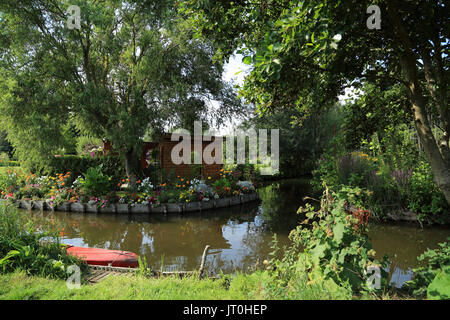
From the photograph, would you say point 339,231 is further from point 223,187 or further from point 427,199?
point 223,187

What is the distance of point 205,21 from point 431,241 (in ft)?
22.8

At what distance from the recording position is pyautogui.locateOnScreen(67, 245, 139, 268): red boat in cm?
445

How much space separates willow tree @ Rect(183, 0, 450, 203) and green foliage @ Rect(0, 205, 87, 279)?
153 inches

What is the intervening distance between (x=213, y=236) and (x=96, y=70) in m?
10.0

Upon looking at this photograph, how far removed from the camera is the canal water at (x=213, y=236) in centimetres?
531

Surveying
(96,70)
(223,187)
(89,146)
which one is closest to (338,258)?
(223,187)

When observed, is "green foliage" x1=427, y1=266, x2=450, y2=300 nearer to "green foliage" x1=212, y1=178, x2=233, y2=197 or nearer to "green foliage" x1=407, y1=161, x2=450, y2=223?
"green foliage" x1=407, y1=161, x2=450, y2=223

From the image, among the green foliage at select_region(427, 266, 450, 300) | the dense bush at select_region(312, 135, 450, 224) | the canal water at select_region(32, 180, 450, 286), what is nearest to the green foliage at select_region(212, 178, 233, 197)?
the canal water at select_region(32, 180, 450, 286)

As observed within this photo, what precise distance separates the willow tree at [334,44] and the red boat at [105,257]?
3.60 m

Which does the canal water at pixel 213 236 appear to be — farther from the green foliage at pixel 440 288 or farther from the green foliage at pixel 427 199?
the green foliage at pixel 440 288

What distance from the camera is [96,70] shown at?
1223cm

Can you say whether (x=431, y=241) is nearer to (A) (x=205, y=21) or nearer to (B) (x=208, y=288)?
(B) (x=208, y=288)

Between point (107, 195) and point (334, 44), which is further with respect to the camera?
point (107, 195)

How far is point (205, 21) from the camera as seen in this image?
4.09 meters
